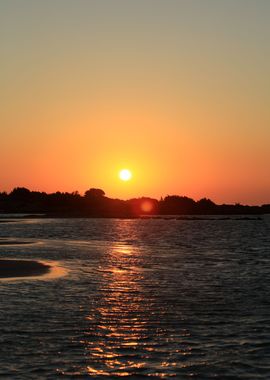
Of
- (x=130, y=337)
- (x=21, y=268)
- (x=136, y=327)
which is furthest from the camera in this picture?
(x=21, y=268)

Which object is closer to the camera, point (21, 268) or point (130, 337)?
point (130, 337)

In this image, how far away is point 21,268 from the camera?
131 ft

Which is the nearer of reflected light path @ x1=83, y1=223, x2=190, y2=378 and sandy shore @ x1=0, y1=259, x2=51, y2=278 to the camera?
reflected light path @ x1=83, y1=223, x2=190, y2=378

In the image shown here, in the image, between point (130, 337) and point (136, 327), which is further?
point (136, 327)

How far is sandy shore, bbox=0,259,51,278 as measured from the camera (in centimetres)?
3659

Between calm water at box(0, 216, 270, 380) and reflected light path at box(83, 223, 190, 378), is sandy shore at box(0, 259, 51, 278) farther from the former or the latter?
reflected light path at box(83, 223, 190, 378)

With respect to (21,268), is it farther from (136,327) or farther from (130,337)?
(130,337)

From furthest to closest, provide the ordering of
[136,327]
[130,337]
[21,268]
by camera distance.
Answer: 1. [21,268]
2. [136,327]
3. [130,337]

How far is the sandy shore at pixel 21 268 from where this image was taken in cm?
3659

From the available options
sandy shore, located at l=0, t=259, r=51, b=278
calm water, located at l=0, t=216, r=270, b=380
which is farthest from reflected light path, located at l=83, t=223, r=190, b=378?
sandy shore, located at l=0, t=259, r=51, b=278

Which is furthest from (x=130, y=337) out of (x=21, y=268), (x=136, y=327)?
(x=21, y=268)

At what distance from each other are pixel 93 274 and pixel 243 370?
78.2 feet

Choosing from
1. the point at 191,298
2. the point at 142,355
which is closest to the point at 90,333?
the point at 142,355

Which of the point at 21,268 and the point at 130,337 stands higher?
the point at 21,268
